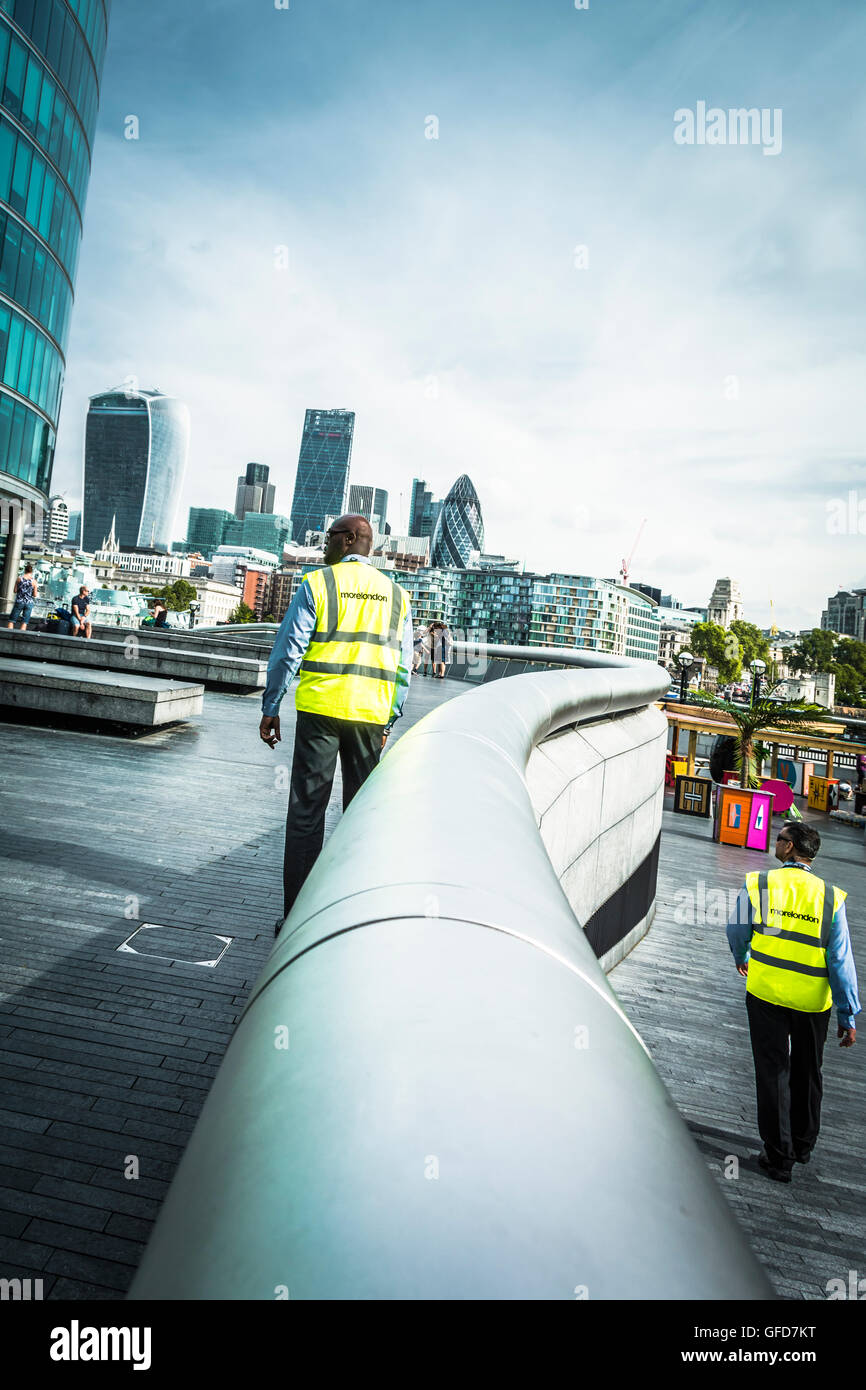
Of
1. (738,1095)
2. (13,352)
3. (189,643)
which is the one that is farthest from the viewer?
(13,352)

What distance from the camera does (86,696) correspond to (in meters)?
9.12

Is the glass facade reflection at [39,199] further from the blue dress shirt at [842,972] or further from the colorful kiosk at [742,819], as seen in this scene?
the blue dress shirt at [842,972]

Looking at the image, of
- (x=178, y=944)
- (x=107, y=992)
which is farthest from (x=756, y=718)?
(x=107, y=992)

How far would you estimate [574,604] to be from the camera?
199 metres

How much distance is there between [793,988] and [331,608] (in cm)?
346

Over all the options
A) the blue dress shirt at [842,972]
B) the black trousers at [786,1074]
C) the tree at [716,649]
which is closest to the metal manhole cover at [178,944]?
the black trousers at [786,1074]

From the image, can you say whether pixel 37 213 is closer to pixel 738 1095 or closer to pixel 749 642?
pixel 738 1095

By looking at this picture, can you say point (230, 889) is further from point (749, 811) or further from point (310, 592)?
point (749, 811)

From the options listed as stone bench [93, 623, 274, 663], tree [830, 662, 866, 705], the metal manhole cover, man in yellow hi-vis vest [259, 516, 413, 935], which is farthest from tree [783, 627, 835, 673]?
the metal manhole cover

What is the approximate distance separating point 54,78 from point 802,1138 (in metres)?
42.7

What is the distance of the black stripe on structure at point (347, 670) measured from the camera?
3.79 metres

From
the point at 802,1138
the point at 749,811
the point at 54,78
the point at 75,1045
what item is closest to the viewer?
the point at 75,1045

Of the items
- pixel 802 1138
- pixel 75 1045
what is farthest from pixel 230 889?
pixel 802 1138

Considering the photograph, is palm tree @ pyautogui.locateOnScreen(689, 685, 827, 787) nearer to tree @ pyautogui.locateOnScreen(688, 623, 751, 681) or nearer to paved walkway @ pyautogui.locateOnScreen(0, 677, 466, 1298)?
paved walkway @ pyautogui.locateOnScreen(0, 677, 466, 1298)
